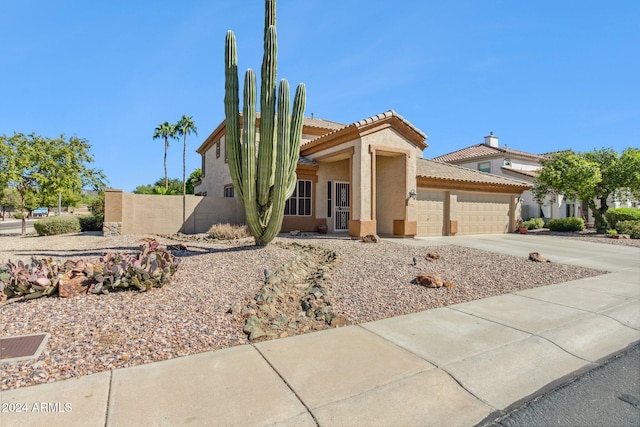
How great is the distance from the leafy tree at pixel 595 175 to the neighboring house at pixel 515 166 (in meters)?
3.93

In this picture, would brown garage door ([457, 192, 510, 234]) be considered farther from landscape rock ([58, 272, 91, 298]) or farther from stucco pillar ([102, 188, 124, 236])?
landscape rock ([58, 272, 91, 298])

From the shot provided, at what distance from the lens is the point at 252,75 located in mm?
8680

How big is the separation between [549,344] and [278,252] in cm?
608

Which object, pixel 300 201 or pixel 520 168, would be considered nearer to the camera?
pixel 300 201

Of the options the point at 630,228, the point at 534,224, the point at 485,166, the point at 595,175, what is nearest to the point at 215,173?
the point at 534,224

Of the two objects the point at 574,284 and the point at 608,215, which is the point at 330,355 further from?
the point at 608,215

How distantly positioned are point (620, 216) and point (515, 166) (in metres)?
11.2

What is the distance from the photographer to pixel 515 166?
2945 centimetres

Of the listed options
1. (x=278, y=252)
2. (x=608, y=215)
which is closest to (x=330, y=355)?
(x=278, y=252)

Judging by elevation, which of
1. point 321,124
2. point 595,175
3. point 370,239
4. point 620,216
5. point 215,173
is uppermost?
point 321,124

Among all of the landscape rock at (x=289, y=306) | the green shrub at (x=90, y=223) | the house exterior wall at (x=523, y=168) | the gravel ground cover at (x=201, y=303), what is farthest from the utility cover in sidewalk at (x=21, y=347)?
the house exterior wall at (x=523, y=168)

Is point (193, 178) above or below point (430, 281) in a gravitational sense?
above

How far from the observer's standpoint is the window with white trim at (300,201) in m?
16.3

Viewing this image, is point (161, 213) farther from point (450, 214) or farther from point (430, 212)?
point (450, 214)
